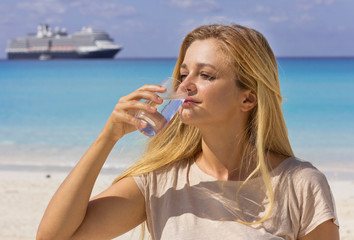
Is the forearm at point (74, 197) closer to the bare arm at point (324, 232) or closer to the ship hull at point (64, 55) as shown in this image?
the bare arm at point (324, 232)

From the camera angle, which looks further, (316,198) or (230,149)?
(230,149)

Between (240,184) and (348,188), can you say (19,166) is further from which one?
(240,184)

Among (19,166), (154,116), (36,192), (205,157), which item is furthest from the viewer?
(19,166)

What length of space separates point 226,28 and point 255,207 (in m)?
0.75

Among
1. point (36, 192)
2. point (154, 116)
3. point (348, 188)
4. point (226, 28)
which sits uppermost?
point (226, 28)

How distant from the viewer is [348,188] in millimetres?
6883

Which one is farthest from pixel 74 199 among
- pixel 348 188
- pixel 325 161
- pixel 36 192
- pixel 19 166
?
pixel 325 161

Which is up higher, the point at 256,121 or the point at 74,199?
the point at 256,121

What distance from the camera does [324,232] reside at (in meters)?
2.16

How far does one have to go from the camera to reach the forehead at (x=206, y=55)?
7.36 feet

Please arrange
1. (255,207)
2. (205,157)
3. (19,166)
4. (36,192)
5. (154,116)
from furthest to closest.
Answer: (19,166) → (36,192) → (205,157) → (255,207) → (154,116)

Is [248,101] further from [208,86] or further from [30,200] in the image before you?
[30,200]

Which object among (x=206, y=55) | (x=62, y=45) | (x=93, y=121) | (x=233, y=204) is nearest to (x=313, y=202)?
(x=233, y=204)

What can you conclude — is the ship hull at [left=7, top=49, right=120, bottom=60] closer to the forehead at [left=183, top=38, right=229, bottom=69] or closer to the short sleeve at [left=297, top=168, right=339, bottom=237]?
the forehead at [left=183, top=38, right=229, bottom=69]
